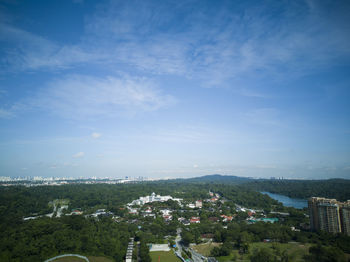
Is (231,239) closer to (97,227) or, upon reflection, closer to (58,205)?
(97,227)

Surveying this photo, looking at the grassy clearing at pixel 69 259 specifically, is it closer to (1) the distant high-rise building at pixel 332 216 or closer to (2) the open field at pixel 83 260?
(2) the open field at pixel 83 260

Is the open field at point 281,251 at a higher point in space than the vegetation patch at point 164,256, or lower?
higher

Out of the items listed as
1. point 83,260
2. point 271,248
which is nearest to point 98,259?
point 83,260

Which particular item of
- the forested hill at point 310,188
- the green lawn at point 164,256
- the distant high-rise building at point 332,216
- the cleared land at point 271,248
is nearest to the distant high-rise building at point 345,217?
the distant high-rise building at point 332,216

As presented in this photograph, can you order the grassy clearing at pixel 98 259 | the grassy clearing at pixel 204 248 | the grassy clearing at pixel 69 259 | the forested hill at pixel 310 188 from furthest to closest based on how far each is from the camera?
the forested hill at pixel 310 188
the grassy clearing at pixel 204 248
the grassy clearing at pixel 98 259
the grassy clearing at pixel 69 259

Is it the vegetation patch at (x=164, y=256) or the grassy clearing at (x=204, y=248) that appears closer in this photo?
the vegetation patch at (x=164, y=256)
